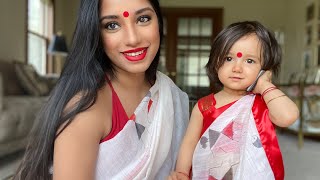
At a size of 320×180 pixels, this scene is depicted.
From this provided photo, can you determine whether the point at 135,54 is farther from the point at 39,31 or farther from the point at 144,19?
the point at 39,31

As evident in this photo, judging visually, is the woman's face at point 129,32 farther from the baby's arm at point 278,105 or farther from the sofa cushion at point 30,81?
the sofa cushion at point 30,81

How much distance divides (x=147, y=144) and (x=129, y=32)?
0.95 ft

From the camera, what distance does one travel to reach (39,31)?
581cm

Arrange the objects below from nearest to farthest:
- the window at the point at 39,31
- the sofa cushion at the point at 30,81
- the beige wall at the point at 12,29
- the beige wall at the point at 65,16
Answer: the sofa cushion at the point at 30,81
the beige wall at the point at 12,29
the window at the point at 39,31
the beige wall at the point at 65,16

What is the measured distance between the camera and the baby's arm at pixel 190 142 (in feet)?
3.00

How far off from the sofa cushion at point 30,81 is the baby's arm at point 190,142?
356cm

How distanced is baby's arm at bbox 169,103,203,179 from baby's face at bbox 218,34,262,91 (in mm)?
117

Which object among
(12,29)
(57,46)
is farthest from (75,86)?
(57,46)

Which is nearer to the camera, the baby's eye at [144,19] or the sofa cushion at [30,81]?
the baby's eye at [144,19]

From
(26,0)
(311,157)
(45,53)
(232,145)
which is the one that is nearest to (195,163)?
(232,145)

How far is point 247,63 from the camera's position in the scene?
2.82 feet

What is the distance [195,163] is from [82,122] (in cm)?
29

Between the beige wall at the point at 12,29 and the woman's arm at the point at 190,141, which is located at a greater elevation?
the beige wall at the point at 12,29

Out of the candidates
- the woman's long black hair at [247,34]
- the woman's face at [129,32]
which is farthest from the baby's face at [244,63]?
the woman's face at [129,32]
